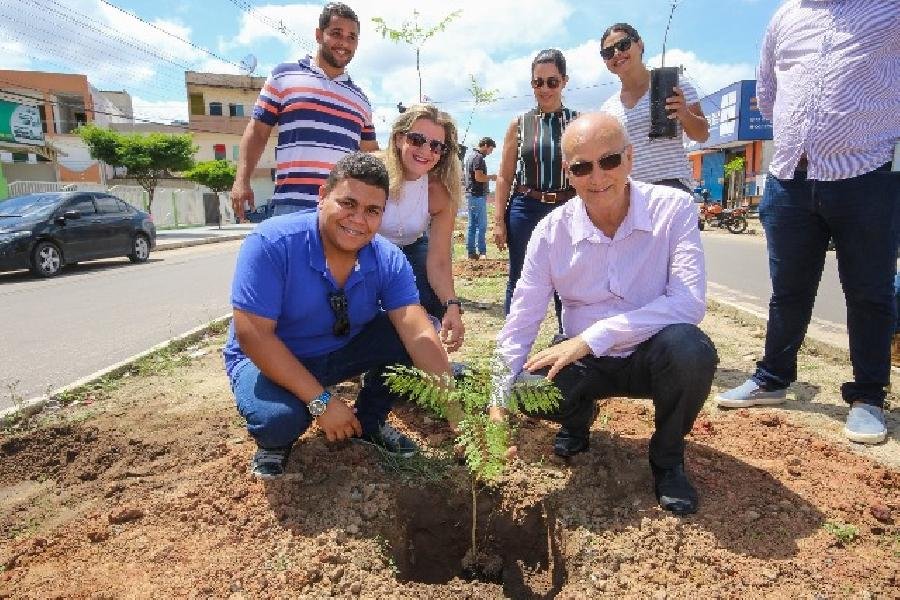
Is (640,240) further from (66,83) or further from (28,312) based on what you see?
→ (66,83)

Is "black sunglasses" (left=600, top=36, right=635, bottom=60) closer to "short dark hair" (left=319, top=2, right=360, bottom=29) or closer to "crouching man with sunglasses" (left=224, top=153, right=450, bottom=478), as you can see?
"short dark hair" (left=319, top=2, right=360, bottom=29)

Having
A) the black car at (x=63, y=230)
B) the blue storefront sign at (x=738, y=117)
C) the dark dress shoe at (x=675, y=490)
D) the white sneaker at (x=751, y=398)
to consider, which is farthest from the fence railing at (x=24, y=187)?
the blue storefront sign at (x=738, y=117)

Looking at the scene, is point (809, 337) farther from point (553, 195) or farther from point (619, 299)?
point (619, 299)

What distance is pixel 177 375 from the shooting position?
4570 millimetres

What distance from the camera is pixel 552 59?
4012 mm

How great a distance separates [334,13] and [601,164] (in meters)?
2.01

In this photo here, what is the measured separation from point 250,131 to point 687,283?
8.85 feet

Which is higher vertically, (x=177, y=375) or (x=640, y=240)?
(x=640, y=240)

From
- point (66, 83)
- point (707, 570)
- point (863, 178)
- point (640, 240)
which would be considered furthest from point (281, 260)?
point (66, 83)

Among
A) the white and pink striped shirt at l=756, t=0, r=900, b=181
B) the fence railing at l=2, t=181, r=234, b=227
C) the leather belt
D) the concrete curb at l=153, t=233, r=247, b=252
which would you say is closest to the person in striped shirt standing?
the white and pink striped shirt at l=756, t=0, r=900, b=181

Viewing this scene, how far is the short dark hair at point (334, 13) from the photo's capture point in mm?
3609

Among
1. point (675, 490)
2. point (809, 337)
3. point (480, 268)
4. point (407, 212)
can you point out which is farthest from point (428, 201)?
point (480, 268)

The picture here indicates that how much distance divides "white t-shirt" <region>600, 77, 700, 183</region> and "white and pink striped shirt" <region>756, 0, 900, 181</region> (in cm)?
72

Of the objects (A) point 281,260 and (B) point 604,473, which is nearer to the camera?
(A) point 281,260
